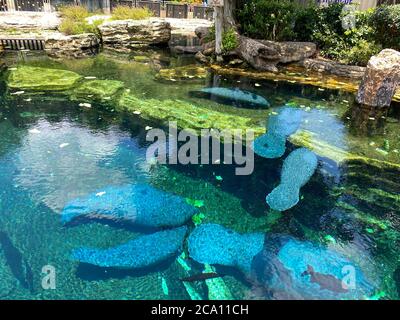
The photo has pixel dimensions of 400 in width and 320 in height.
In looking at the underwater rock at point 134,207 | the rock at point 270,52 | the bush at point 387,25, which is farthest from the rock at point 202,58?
the underwater rock at point 134,207

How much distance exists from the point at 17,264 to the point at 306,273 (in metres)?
3.15

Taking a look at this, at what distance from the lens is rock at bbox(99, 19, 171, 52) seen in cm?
1502

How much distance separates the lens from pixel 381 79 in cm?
816

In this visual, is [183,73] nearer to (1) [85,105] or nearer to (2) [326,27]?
(1) [85,105]

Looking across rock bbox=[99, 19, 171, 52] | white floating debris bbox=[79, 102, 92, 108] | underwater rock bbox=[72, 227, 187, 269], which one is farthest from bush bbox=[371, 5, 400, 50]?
underwater rock bbox=[72, 227, 187, 269]

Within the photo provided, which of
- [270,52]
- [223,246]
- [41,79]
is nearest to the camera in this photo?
[223,246]

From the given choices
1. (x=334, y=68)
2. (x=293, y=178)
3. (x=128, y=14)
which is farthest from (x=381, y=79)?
(x=128, y=14)

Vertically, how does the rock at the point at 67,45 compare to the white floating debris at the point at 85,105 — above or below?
above

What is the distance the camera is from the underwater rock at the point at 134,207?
4355 millimetres

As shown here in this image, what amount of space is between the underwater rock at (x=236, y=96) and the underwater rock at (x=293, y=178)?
2678 mm

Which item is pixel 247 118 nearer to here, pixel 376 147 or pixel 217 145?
pixel 217 145

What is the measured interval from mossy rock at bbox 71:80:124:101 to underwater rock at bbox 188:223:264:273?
5404 millimetres

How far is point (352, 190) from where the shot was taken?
202 inches

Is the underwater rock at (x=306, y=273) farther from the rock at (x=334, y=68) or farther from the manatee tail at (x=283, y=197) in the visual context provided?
the rock at (x=334, y=68)
